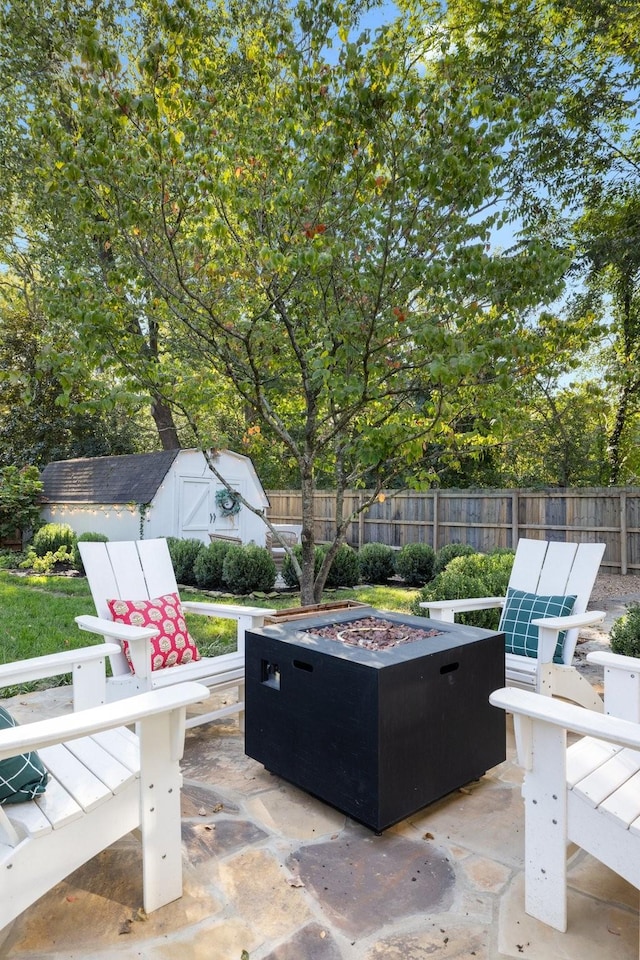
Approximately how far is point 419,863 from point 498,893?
27 centimetres

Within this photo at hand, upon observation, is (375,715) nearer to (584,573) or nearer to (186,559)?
(584,573)

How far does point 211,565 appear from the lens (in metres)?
7.99

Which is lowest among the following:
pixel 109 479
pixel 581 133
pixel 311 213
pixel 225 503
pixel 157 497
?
pixel 225 503

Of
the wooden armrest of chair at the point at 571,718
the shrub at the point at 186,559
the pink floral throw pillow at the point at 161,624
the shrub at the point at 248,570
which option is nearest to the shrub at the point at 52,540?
the shrub at the point at 186,559

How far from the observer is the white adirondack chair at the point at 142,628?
102 inches

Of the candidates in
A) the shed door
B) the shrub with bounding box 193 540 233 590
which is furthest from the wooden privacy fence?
the shed door

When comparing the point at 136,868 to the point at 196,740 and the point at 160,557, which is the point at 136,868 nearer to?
the point at 196,740

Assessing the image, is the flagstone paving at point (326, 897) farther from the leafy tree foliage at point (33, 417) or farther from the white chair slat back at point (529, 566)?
the leafy tree foliage at point (33, 417)

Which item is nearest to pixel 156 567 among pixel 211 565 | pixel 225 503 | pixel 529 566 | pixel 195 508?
pixel 529 566

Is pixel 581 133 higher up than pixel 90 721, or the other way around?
pixel 581 133

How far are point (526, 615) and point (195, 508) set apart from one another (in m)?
8.81

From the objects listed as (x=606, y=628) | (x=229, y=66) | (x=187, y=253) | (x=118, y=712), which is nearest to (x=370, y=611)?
(x=118, y=712)

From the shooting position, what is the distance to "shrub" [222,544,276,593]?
7605mm

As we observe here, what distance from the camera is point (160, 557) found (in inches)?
134
